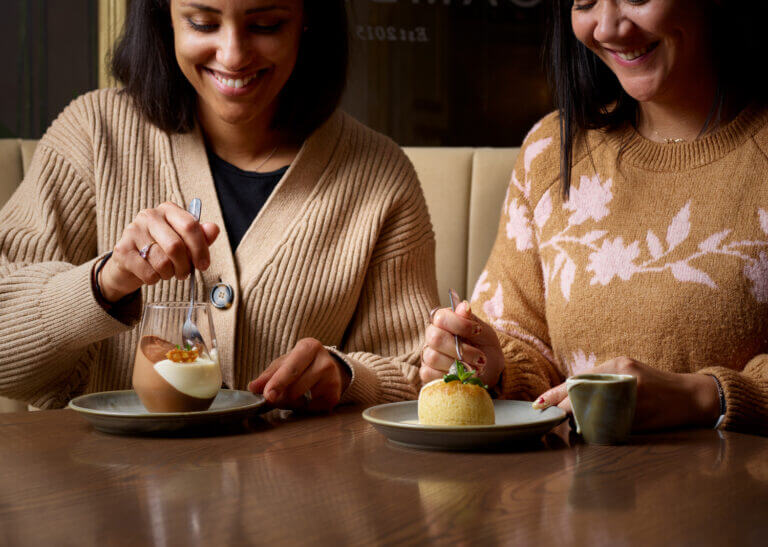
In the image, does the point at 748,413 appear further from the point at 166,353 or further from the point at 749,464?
the point at 166,353

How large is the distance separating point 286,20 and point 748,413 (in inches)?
38.3

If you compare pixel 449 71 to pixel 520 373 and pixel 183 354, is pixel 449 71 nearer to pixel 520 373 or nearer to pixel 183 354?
pixel 520 373

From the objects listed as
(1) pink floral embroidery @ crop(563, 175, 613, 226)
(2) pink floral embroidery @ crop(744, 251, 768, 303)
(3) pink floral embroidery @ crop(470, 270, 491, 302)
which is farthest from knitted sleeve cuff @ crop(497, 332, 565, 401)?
(2) pink floral embroidery @ crop(744, 251, 768, 303)

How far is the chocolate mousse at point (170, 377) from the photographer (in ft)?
3.44

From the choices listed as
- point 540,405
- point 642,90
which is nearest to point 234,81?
point 642,90

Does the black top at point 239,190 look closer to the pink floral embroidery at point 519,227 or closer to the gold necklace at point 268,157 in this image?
the gold necklace at point 268,157

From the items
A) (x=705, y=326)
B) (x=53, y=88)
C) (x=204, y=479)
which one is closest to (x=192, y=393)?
(x=204, y=479)

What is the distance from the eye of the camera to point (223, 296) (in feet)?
4.88

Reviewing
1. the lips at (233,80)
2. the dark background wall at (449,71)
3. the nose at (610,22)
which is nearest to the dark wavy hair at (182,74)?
the lips at (233,80)

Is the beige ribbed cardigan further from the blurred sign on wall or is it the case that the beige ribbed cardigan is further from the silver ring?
the blurred sign on wall

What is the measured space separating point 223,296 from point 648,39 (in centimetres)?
81

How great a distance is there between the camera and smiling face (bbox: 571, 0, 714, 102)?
→ 1349 mm

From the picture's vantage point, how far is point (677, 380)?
112cm

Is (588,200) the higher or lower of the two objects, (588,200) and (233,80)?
the lower
